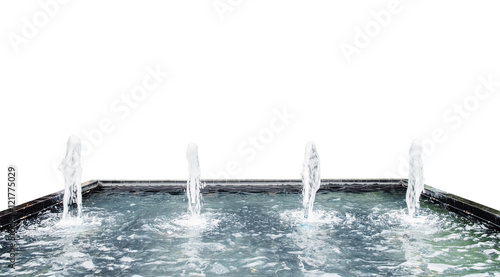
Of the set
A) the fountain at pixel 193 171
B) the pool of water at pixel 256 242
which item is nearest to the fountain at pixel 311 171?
the pool of water at pixel 256 242

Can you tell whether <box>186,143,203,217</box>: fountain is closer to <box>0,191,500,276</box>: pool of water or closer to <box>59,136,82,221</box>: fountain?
<box>0,191,500,276</box>: pool of water

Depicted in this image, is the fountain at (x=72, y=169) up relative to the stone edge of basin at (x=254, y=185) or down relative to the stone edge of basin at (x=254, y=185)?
up

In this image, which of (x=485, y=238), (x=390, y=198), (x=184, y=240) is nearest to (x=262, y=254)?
(x=184, y=240)

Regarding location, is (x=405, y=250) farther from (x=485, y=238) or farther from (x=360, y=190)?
(x=360, y=190)

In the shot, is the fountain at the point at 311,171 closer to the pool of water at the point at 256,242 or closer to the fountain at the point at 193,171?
the pool of water at the point at 256,242

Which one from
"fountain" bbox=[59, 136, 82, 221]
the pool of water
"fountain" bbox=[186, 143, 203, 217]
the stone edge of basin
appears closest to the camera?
the pool of water

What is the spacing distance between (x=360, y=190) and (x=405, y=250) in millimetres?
4241

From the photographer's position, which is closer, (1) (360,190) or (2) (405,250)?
(2) (405,250)

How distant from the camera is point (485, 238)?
534cm

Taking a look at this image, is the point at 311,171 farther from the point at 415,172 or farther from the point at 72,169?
the point at 72,169

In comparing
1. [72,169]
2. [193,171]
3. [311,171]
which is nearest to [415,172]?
[311,171]

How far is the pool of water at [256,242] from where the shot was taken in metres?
4.29

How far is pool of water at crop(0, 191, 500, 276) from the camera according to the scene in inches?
169

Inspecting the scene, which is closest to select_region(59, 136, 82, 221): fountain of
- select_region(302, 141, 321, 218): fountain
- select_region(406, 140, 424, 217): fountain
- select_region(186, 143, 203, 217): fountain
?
select_region(186, 143, 203, 217): fountain
